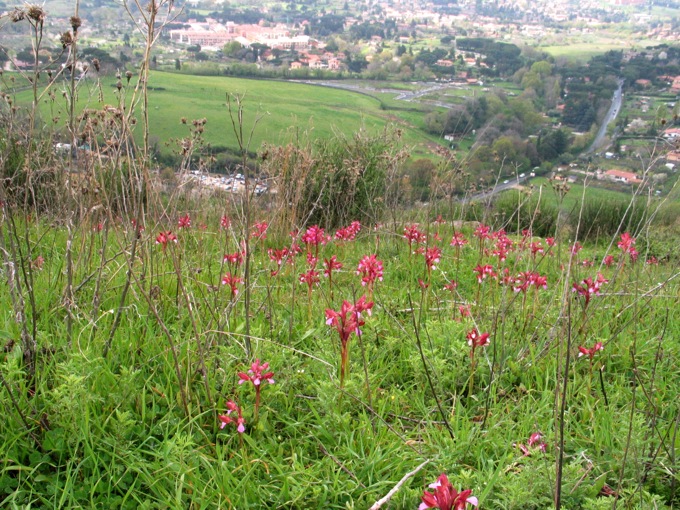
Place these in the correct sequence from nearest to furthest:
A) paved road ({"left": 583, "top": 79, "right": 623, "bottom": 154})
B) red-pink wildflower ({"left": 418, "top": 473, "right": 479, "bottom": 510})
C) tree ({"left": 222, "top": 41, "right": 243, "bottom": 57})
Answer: red-pink wildflower ({"left": 418, "top": 473, "right": 479, "bottom": 510}) → paved road ({"left": 583, "top": 79, "right": 623, "bottom": 154}) → tree ({"left": 222, "top": 41, "right": 243, "bottom": 57})

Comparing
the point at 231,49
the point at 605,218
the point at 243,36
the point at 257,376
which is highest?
the point at 243,36

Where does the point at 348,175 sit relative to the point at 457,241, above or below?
above

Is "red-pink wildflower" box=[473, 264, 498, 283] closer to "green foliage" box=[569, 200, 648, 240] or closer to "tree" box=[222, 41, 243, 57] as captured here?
"green foliage" box=[569, 200, 648, 240]

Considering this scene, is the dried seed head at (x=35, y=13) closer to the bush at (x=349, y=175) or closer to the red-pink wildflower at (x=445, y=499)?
the red-pink wildflower at (x=445, y=499)

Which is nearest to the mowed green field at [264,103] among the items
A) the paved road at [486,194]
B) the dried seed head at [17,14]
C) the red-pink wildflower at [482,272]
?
the paved road at [486,194]

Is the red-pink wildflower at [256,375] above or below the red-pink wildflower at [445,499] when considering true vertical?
below

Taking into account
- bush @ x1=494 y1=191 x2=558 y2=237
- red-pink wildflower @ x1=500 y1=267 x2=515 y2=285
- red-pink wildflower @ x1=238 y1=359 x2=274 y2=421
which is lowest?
bush @ x1=494 y1=191 x2=558 y2=237

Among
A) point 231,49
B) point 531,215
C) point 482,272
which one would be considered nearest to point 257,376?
point 482,272

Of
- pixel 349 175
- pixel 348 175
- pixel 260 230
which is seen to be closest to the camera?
pixel 260 230

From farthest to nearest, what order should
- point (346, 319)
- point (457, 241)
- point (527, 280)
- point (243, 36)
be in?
1. point (243, 36)
2. point (457, 241)
3. point (527, 280)
4. point (346, 319)

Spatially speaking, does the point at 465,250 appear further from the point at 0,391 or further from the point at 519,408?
the point at 0,391

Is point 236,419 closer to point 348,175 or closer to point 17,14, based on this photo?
point 17,14

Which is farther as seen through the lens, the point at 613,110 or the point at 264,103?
the point at 264,103

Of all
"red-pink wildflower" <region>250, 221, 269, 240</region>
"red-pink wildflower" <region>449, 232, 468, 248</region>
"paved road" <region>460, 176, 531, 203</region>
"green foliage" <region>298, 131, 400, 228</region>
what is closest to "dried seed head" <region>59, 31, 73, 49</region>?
"red-pink wildflower" <region>250, 221, 269, 240</region>
